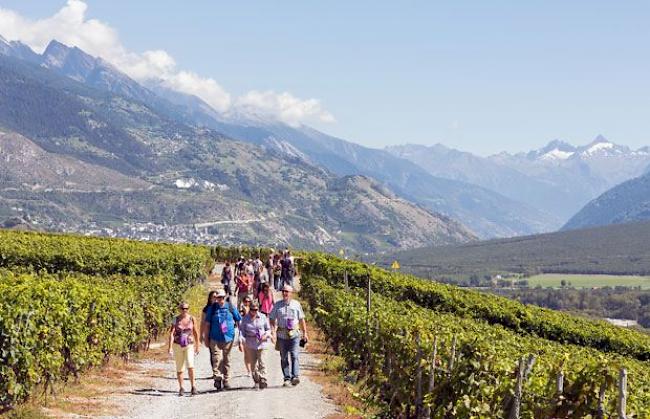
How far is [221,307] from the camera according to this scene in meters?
19.2

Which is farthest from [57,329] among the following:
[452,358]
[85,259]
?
[85,259]

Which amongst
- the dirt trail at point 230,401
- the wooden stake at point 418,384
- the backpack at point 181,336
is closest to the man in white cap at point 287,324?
the dirt trail at point 230,401

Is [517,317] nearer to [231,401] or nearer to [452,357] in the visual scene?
[231,401]

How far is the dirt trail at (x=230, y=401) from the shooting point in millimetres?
16406

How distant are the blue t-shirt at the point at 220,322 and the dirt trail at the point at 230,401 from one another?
4.46 feet

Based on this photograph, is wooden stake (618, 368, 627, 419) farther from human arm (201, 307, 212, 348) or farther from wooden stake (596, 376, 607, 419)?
human arm (201, 307, 212, 348)

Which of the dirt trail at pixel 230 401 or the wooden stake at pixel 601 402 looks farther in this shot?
the dirt trail at pixel 230 401

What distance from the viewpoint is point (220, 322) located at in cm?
1927

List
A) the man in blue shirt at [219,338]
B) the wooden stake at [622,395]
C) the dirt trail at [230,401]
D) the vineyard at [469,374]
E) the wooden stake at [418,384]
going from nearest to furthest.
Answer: the wooden stake at [622,395], the vineyard at [469,374], the wooden stake at [418,384], the dirt trail at [230,401], the man in blue shirt at [219,338]

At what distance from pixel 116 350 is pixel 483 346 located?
12680 mm

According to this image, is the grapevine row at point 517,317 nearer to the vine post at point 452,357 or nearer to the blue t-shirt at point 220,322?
the blue t-shirt at point 220,322

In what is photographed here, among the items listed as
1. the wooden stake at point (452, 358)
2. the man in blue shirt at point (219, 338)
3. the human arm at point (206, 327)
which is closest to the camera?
the wooden stake at point (452, 358)

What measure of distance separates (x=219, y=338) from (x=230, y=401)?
2.00m

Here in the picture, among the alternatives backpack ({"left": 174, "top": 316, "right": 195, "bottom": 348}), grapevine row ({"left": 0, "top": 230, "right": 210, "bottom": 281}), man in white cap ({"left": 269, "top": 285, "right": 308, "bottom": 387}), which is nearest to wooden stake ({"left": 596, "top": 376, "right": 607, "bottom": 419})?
man in white cap ({"left": 269, "top": 285, "right": 308, "bottom": 387})
